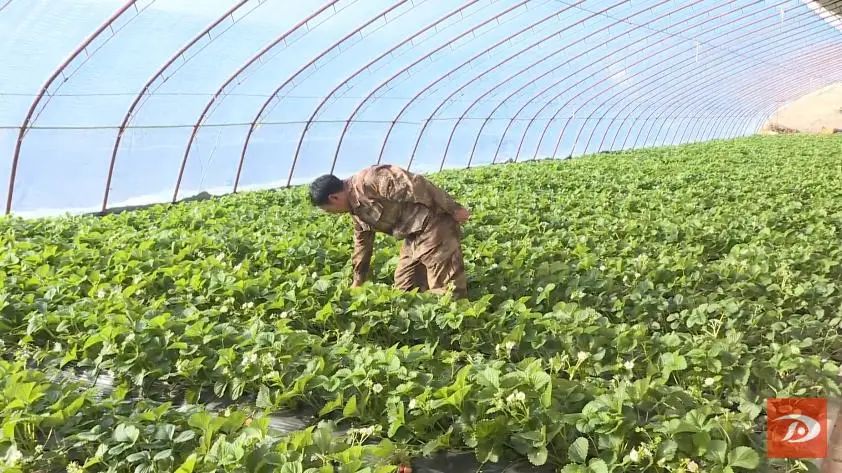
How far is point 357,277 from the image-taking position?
16.1 feet

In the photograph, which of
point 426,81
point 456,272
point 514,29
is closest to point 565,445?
point 456,272

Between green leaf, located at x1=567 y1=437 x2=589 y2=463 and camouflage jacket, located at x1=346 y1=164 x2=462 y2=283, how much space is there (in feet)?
8.30

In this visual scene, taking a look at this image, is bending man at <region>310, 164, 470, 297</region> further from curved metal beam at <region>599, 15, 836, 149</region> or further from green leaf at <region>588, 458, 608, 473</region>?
curved metal beam at <region>599, 15, 836, 149</region>

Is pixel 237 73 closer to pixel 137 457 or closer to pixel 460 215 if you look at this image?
pixel 460 215

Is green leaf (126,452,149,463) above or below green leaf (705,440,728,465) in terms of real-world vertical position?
above

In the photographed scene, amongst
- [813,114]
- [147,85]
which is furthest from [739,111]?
[147,85]

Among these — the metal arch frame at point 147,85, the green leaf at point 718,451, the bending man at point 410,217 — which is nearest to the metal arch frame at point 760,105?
the metal arch frame at point 147,85

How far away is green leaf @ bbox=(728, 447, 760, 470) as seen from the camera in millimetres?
2381

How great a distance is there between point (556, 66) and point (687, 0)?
14.4 ft

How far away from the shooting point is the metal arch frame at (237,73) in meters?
12.0

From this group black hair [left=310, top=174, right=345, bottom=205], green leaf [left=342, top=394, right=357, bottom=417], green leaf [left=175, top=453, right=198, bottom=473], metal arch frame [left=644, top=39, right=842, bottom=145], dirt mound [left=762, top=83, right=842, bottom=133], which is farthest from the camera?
dirt mound [left=762, top=83, right=842, bottom=133]

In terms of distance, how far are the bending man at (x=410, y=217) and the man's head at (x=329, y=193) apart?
0.03 feet

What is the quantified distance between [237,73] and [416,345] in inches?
425

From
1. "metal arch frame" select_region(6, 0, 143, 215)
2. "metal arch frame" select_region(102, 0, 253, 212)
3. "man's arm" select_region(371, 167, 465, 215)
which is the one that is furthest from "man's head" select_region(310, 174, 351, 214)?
"metal arch frame" select_region(102, 0, 253, 212)
